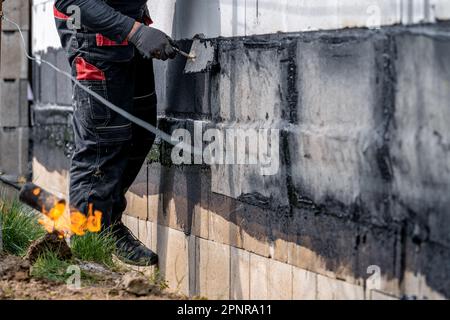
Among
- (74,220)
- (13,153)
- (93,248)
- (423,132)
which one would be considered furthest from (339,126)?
(13,153)

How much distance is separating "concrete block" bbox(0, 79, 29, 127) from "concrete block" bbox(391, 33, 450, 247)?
20.6 ft

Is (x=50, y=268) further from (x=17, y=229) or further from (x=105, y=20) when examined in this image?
(x=105, y=20)

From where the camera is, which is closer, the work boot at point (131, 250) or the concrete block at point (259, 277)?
the concrete block at point (259, 277)

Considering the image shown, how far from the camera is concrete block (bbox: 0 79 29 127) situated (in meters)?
9.47

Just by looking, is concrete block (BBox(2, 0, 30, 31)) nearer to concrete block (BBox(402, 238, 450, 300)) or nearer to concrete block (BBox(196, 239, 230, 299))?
concrete block (BBox(196, 239, 230, 299))

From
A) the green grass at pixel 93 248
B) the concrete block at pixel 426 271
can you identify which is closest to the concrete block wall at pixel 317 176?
the concrete block at pixel 426 271

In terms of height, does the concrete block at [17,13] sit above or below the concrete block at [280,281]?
above

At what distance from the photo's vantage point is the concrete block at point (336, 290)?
4.16 m

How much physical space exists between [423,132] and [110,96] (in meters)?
2.56

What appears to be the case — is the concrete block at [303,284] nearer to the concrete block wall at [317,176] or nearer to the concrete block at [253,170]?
the concrete block wall at [317,176]

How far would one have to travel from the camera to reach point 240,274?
203 inches

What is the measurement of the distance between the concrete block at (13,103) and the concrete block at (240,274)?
4863 millimetres

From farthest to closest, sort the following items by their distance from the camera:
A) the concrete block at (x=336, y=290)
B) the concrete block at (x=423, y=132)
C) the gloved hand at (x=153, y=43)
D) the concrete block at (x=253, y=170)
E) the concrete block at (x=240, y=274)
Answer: the gloved hand at (x=153, y=43), the concrete block at (x=240, y=274), the concrete block at (x=253, y=170), the concrete block at (x=336, y=290), the concrete block at (x=423, y=132)
